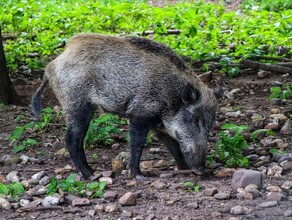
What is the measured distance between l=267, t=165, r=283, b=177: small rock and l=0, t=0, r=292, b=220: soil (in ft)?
0.17

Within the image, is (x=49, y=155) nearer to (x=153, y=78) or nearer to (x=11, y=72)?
(x=153, y=78)

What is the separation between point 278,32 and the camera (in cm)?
1022

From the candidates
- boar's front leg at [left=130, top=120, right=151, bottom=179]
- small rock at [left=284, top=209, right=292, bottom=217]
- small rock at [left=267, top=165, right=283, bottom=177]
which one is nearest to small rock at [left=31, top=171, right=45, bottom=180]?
boar's front leg at [left=130, top=120, right=151, bottom=179]

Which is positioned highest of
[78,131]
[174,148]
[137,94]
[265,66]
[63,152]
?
[137,94]

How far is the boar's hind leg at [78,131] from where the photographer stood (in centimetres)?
609

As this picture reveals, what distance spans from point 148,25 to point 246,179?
6.21 meters

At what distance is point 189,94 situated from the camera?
598 cm

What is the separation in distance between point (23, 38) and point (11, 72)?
4.25 ft

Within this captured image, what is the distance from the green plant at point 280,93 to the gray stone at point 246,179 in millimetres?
2935

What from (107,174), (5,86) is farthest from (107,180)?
(5,86)

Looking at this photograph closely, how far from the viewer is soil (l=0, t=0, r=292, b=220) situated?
4.79 m

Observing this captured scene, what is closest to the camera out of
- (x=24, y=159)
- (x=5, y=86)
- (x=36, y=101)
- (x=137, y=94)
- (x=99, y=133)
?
(x=137, y=94)

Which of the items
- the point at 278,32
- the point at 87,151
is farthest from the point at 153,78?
the point at 278,32

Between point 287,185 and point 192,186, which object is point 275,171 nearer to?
point 287,185
